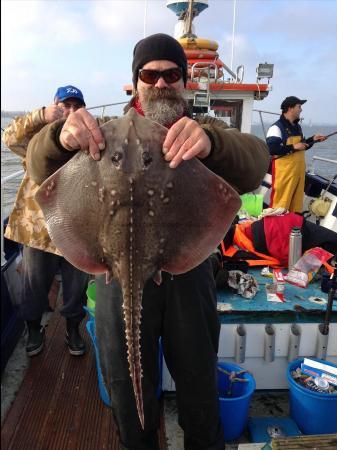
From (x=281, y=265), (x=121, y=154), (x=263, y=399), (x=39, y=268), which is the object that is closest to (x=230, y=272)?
(x=281, y=265)

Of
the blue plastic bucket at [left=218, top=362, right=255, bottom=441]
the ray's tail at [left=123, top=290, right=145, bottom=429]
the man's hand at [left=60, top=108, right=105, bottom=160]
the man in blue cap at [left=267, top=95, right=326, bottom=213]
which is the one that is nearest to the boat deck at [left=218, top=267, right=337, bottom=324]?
the blue plastic bucket at [left=218, top=362, right=255, bottom=441]

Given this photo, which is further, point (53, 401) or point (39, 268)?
point (39, 268)

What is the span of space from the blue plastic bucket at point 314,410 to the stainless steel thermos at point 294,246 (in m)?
1.58

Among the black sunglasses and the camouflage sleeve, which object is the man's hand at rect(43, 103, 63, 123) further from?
the black sunglasses

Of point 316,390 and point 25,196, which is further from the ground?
point 25,196

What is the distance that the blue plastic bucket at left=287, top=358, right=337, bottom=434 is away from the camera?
2.86 meters

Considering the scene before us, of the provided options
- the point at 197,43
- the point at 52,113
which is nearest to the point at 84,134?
the point at 52,113

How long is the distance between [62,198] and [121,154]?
1.36 ft

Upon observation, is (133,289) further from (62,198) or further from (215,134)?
(215,134)

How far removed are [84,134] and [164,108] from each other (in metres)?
0.67

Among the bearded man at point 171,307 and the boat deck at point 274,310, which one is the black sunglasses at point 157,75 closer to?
the bearded man at point 171,307

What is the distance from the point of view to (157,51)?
7.59 feet

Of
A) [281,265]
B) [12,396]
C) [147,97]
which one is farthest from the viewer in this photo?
[281,265]

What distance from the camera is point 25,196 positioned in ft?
12.2
